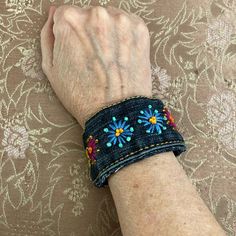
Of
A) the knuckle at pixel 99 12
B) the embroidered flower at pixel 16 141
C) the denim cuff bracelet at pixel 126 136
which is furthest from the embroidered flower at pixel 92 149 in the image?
the knuckle at pixel 99 12

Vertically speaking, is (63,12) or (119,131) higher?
(63,12)

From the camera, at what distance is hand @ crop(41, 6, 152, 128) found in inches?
31.1

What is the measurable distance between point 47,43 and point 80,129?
0.18m

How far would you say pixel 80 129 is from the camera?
821 millimetres

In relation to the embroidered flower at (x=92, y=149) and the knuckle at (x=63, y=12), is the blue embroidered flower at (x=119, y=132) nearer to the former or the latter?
the embroidered flower at (x=92, y=149)

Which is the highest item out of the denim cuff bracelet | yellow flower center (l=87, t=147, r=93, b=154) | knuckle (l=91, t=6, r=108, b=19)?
knuckle (l=91, t=6, r=108, b=19)

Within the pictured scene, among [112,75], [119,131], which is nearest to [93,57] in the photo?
[112,75]

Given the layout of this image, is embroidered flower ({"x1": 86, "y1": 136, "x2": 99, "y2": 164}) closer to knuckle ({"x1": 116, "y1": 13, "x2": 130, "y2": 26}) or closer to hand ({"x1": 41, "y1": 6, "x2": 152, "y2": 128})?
hand ({"x1": 41, "y1": 6, "x2": 152, "y2": 128})

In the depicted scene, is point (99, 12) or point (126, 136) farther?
point (99, 12)

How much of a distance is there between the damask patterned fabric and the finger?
22 millimetres

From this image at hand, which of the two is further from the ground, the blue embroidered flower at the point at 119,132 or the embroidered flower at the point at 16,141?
the blue embroidered flower at the point at 119,132

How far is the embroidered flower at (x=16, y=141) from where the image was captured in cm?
81

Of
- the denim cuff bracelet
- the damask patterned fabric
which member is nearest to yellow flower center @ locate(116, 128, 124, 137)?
the denim cuff bracelet

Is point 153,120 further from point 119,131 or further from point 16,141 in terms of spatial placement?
point 16,141
